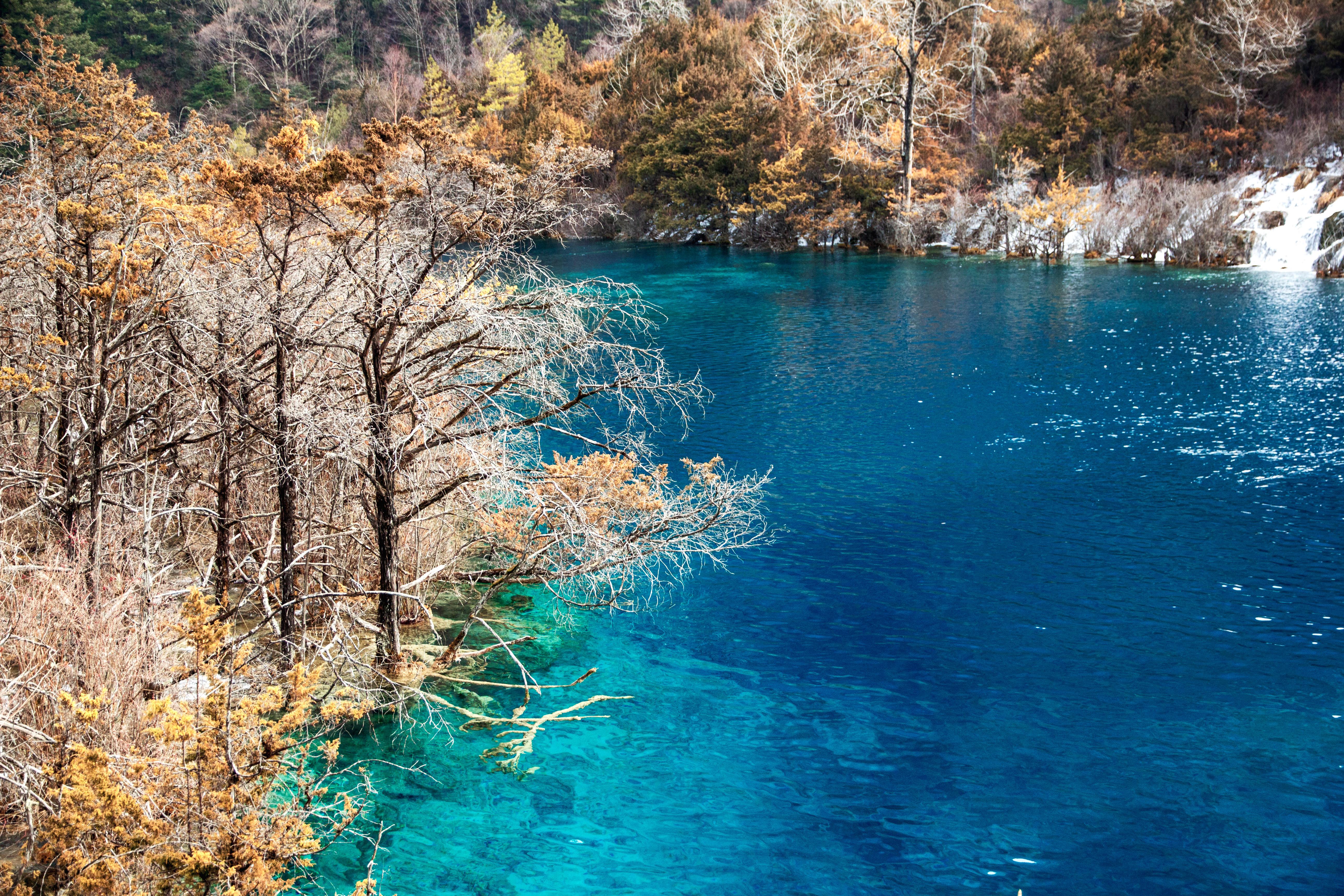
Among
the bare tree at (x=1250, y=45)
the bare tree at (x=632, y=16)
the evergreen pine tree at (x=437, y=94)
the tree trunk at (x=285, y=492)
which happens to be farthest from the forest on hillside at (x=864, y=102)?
the tree trunk at (x=285, y=492)

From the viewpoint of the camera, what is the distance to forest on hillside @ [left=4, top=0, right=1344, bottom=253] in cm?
3753

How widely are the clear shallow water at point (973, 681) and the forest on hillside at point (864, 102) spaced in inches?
737

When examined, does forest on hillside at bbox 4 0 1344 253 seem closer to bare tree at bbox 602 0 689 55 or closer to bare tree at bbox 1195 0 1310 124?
bare tree at bbox 1195 0 1310 124

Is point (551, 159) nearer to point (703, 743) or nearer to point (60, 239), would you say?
point (60, 239)

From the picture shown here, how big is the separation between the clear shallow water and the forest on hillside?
1873 centimetres

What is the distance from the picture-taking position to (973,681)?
948cm

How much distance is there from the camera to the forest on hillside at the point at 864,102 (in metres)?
37.5

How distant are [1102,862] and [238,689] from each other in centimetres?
721

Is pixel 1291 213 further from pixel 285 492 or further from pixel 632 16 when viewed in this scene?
pixel 632 16

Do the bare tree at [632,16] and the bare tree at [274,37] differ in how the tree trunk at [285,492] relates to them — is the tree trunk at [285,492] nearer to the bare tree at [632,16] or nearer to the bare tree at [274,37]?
the bare tree at [632,16]

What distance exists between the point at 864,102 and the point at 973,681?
40.9 metres

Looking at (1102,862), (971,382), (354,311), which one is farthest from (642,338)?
(1102,862)

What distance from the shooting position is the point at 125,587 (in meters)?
8.34

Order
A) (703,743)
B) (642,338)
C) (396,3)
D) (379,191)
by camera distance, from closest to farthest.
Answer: (379,191), (703,743), (642,338), (396,3)
